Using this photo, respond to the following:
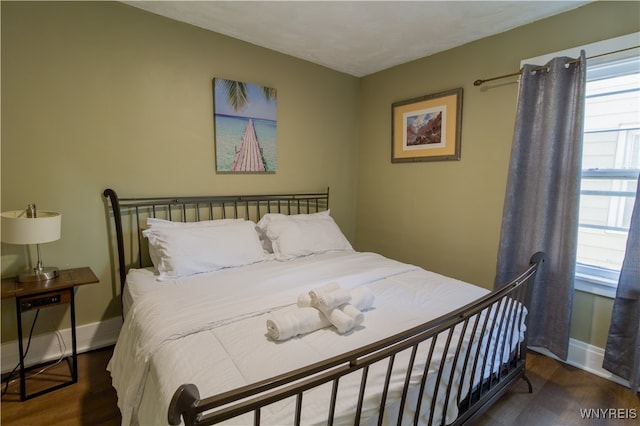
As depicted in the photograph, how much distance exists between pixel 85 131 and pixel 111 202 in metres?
0.50

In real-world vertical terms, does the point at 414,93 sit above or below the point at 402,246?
above

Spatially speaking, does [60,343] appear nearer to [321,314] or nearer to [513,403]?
[321,314]

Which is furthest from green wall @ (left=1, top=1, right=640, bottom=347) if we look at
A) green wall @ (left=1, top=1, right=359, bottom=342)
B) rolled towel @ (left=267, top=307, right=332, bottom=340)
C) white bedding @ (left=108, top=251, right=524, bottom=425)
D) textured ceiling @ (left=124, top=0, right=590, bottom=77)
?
rolled towel @ (left=267, top=307, right=332, bottom=340)

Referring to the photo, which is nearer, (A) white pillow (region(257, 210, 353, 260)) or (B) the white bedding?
(B) the white bedding

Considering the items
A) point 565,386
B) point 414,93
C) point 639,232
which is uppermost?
point 414,93

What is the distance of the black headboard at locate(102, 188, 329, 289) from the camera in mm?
2334

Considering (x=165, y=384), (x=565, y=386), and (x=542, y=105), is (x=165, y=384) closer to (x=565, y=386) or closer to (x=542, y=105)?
(x=565, y=386)

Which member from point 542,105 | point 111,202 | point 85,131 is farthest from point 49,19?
point 542,105

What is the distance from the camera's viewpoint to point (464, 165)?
278 cm

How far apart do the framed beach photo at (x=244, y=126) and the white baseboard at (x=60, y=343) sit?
1.47 m

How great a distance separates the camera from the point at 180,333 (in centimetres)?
140

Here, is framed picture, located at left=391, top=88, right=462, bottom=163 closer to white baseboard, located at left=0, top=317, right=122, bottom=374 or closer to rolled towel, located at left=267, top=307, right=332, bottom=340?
rolled towel, located at left=267, top=307, right=332, bottom=340

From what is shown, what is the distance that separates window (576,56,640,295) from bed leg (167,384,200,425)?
260 centimetres

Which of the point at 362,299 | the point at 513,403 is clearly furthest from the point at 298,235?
the point at 513,403
